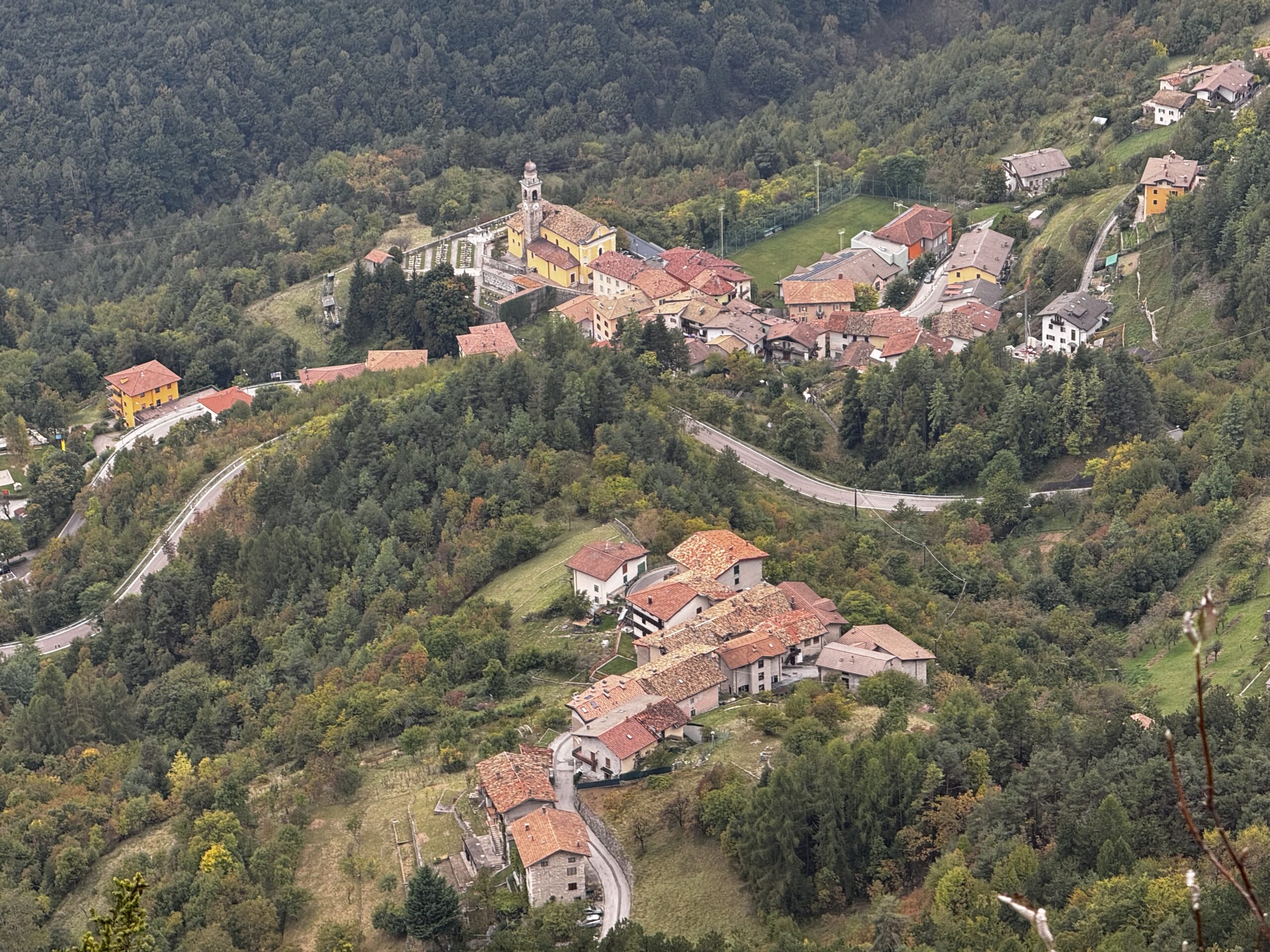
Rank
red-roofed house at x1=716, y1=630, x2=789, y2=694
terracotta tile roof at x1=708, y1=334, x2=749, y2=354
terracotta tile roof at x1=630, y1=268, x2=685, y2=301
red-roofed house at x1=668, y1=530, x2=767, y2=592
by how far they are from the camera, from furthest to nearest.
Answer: terracotta tile roof at x1=630, y1=268, x2=685, y2=301
terracotta tile roof at x1=708, y1=334, x2=749, y2=354
red-roofed house at x1=668, y1=530, x2=767, y2=592
red-roofed house at x1=716, y1=630, x2=789, y2=694

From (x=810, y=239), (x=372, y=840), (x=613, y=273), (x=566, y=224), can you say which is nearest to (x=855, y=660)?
(x=372, y=840)

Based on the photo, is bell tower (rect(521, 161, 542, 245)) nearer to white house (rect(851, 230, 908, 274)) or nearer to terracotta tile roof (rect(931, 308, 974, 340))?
white house (rect(851, 230, 908, 274))

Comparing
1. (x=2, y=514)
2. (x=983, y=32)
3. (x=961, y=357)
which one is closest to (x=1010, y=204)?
(x=961, y=357)

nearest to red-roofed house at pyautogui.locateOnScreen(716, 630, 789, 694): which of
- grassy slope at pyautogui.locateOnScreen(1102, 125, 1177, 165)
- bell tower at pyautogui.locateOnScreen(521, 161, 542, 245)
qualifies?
bell tower at pyautogui.locateOnScreen(521, 161, 542, 245)

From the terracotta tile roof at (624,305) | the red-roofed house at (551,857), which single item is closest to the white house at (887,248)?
the terracotta tile roof at (624,305)

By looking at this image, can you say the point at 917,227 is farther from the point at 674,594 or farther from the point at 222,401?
the point at 674,594

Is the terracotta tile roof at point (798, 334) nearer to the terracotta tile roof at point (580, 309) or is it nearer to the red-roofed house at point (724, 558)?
the terracotta tile roof at point (580, 309)
